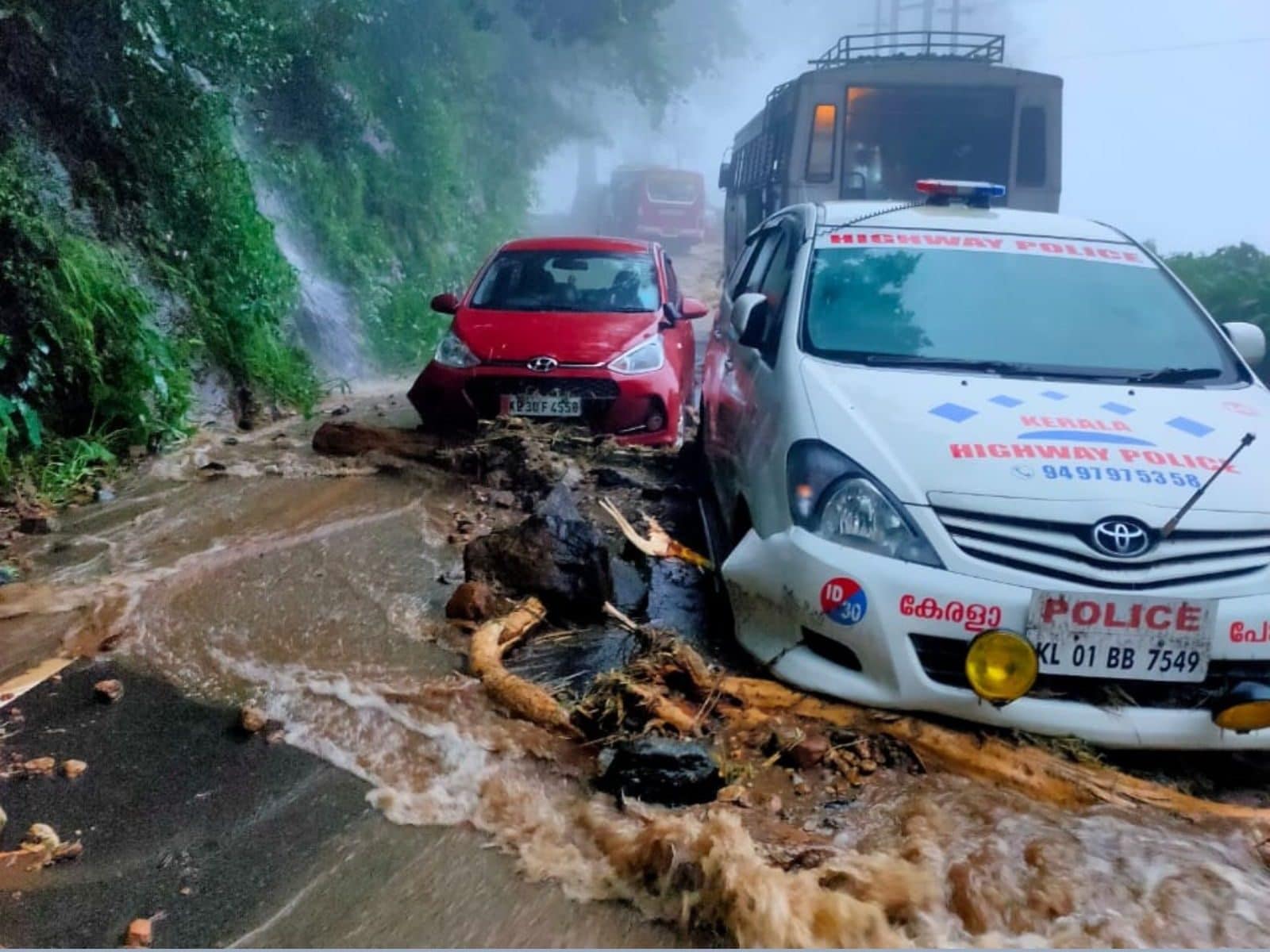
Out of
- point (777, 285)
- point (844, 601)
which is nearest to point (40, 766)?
point (844, 601)

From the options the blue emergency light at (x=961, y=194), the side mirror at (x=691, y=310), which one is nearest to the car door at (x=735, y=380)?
the blue emergency light at (x=961, y=194)

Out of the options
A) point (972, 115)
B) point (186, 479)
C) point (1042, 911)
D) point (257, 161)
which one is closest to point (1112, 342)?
point (1042, 911)

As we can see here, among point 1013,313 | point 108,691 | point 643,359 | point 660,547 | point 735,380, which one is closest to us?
point 108,691

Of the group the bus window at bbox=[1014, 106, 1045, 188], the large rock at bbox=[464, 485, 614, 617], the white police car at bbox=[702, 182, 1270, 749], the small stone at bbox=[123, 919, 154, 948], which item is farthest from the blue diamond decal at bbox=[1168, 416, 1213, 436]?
the bus window at bbox=[1014, 106, 1045, 188]

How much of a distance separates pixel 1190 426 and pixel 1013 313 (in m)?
0.92

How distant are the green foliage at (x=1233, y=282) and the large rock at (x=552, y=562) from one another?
8.10 m

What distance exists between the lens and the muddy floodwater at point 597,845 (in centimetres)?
256

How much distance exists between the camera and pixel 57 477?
249 inches

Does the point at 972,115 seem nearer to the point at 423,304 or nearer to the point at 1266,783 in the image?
the point at 423,304

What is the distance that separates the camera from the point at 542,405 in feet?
21.8

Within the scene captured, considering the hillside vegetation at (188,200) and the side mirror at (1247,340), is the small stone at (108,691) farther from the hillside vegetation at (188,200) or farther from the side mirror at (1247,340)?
the side mirror at (1247,340)

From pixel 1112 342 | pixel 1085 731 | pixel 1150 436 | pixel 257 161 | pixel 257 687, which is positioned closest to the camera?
pixel 1085 731

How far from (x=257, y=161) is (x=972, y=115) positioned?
795cm

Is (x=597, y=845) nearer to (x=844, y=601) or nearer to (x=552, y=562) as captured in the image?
(x=844, y=601)
